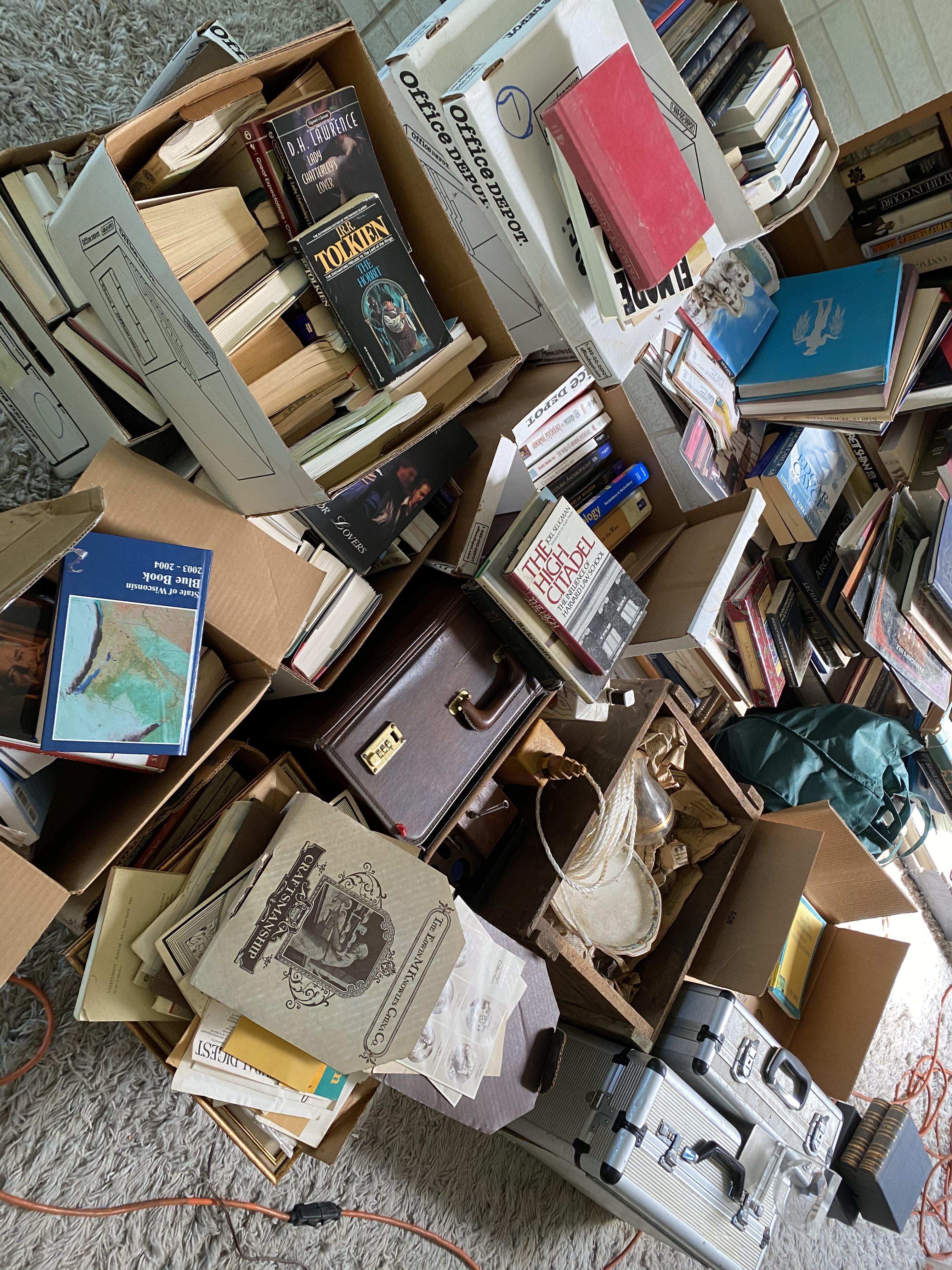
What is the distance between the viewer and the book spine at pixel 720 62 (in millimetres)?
1243

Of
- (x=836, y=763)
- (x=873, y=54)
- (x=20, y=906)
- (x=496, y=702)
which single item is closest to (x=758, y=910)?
(x=836, y=763)

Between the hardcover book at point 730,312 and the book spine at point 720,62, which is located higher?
the book spine at point 720,62

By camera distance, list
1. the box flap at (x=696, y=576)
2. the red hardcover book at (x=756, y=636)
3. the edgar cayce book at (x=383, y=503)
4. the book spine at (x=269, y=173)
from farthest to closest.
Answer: the red hardcover book at (x=756, y=636), the box flap at (x=696, y=576), the edgar cayce book at (x=383, y=503), the book spine at (x=269, y=173)

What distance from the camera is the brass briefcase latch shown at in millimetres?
1099

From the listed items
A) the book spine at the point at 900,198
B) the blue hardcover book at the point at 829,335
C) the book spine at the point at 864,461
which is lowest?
the book spine at the point at 864,461

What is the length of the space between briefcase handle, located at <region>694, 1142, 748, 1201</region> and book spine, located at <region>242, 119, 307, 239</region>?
5.47 ft

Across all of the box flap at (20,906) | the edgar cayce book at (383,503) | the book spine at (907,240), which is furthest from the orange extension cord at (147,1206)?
the book spine at (907,240)

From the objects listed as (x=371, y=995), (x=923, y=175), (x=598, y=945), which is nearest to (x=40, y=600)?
(x=371, y=995)

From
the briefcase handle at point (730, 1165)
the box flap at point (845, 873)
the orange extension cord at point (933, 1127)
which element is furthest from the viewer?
the orange extension cord at point (933, 1127)

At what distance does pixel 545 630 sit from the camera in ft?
3.95

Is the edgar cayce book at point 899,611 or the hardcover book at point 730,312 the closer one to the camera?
the hardcover book at point 730,312

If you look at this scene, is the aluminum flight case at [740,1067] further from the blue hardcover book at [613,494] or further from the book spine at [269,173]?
the book spine at [269,173]

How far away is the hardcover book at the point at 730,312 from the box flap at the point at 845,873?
102 centimetres

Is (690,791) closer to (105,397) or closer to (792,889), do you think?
(792,889)
